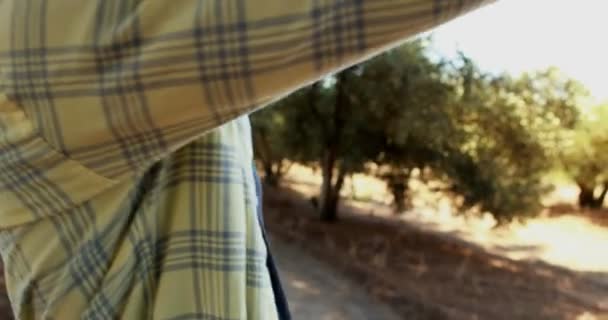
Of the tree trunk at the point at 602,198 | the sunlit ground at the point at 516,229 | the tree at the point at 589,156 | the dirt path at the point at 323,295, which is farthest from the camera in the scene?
the sunlit ground at the point at 516,229

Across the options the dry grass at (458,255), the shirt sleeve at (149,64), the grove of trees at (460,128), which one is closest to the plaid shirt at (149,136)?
the shirt sleeve at (149,64)

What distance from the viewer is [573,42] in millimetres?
1624

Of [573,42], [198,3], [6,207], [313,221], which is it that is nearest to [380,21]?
[198,3]

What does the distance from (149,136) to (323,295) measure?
1.84 m

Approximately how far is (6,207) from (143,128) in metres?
0.08

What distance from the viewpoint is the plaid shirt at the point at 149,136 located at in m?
0.22

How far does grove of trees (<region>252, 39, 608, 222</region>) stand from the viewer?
211 cm

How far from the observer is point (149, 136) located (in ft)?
0.83

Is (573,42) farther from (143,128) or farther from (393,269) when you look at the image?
(143,128)

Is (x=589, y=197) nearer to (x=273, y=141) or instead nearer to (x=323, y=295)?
(x=323, y=295)

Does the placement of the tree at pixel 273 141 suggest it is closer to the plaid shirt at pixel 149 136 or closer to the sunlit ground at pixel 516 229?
the sunlit ground at pixel 516 229

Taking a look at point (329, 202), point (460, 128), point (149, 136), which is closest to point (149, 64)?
point (149, 136)

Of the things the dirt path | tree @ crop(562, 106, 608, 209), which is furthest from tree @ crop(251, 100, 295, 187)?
tree @ crop(562, 106, 608, 209)

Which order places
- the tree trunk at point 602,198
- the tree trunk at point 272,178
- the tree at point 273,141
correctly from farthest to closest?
the tree trunk at point 272,178, the tree at point 273,141, the tree trunk at point 602,198
